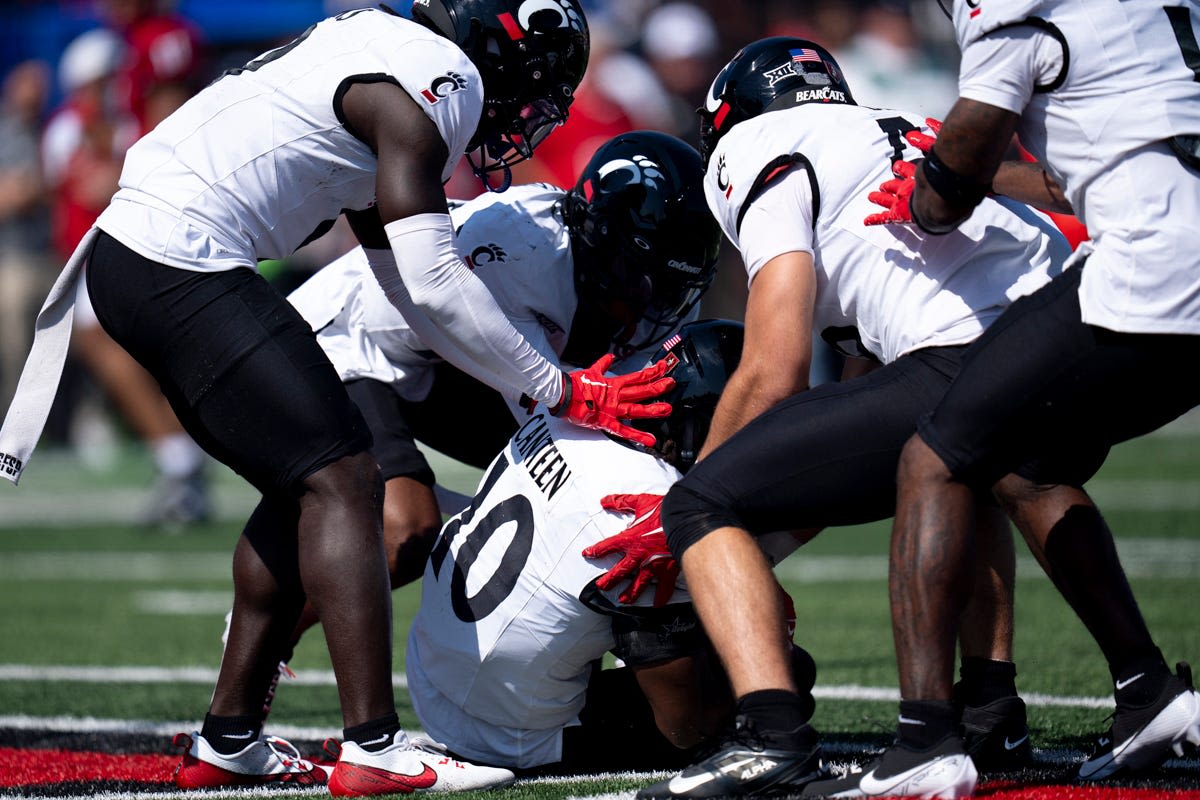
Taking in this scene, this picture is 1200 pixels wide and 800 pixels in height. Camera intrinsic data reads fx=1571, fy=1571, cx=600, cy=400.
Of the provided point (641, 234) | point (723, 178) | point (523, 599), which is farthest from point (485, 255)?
point (523, 599)

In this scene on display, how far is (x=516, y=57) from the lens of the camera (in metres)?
A: 4.02

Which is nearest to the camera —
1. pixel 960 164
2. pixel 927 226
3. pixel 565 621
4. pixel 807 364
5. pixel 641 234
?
pixel 960 164

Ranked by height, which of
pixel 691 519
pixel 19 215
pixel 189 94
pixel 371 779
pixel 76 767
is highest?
pixel 691 519

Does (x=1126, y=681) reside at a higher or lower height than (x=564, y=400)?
lower

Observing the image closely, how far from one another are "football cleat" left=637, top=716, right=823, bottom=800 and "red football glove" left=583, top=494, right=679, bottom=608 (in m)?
0.46

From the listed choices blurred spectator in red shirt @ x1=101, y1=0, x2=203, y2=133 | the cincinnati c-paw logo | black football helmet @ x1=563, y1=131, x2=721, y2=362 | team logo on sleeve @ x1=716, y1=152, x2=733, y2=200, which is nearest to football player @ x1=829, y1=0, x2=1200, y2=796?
team logo on sleeve @ x1=716, y1=152, x2=733, y2=200

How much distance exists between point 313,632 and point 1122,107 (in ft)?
16.3

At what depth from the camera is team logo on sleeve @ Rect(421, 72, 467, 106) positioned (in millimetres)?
3641

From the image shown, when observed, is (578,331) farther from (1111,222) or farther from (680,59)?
(680,59)

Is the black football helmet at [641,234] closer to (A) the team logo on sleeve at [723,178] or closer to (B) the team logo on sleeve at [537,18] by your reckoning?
(B) the team logo on sleeve at [537,18]

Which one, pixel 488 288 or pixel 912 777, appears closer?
pixel 912 777

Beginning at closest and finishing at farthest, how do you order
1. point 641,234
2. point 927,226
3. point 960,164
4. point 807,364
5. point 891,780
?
point 891,780 < point 960,164 < point 927,226 < point 807,364 < point 641,234

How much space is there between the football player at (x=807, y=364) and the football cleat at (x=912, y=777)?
0.10 m

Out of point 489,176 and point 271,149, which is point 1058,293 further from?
point 271,149
